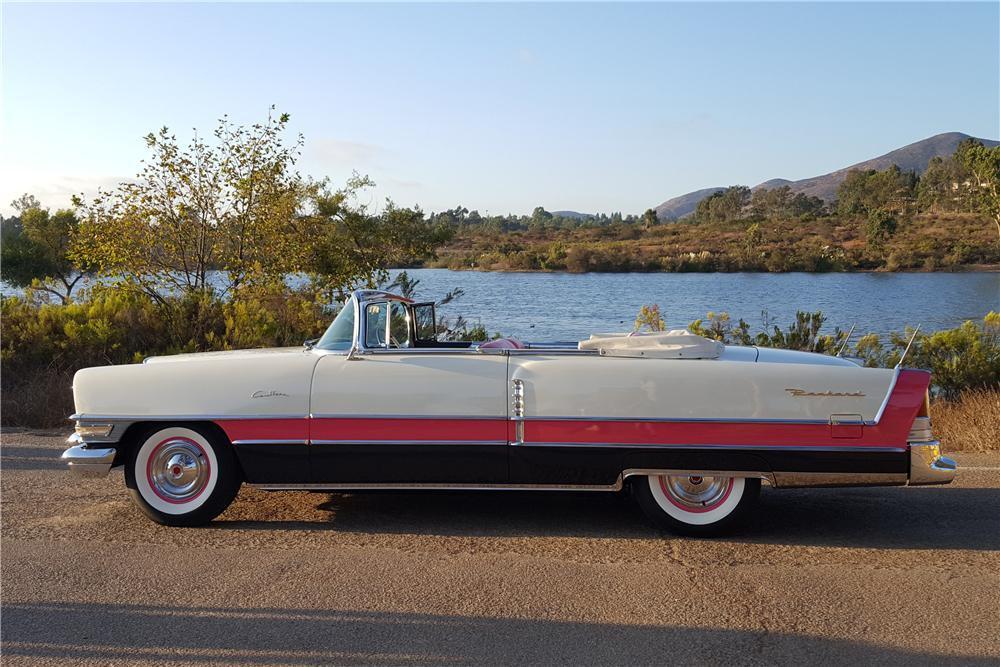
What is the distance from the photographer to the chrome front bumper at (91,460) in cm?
578

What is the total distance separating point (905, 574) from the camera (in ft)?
16.1

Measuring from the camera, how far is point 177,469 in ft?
19.2

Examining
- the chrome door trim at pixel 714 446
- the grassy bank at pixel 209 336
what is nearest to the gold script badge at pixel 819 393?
the chrome door trim at pixel 714 446

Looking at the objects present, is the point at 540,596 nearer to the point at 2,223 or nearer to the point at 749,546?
the point at 749,546

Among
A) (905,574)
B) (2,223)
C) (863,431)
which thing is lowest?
(905,574)

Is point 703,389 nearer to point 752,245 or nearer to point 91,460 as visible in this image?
point 91,460

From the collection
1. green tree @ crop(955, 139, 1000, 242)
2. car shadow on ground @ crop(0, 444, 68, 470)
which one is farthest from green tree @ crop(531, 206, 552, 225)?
car shadow on ground @ crop(0, 444, 68, 470)

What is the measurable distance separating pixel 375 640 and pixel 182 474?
2366 mm

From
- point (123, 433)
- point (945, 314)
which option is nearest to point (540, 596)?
point (123, 433)

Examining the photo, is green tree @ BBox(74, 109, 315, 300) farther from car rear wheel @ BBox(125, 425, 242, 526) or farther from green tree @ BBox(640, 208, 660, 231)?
green tree @ BBox(640, 208, 660, 231)

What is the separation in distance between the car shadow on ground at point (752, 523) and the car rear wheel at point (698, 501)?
129 millimetres

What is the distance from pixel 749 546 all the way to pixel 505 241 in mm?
48337

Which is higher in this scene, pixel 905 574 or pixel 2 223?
pixel 2 223

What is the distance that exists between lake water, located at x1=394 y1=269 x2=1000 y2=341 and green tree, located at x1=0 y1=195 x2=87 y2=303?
919cm
